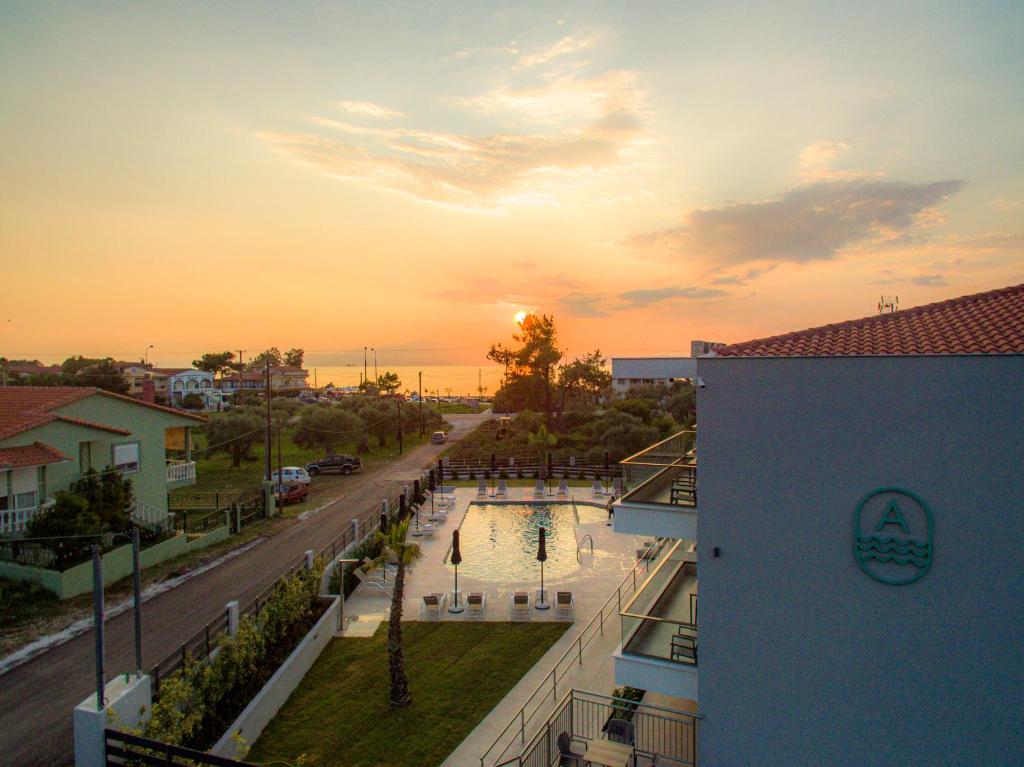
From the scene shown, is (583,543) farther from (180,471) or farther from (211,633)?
(180,471)

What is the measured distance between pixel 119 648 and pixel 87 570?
183 inches

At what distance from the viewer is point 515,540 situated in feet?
84.9

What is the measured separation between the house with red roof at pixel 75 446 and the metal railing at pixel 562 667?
51.6 ft

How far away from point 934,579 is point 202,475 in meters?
39.7

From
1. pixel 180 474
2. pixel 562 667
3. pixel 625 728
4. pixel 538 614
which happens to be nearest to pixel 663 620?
pixel 625 728

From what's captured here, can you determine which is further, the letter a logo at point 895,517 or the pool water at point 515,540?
the pool water at point 515,540

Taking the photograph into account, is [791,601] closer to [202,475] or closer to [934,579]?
[934,579]

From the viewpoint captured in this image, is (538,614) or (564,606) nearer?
(564,606)

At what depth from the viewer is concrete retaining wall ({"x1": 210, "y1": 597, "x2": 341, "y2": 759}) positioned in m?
10.7

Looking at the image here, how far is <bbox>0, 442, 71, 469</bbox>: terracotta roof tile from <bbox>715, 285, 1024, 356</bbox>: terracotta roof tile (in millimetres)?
19352

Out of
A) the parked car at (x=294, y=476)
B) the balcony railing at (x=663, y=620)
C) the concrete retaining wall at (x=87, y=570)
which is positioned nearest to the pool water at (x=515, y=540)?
the balcony railing at (x=663, y=620)

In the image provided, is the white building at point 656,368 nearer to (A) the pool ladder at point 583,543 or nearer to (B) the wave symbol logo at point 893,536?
(B) the wave symbol logo at point 893,536

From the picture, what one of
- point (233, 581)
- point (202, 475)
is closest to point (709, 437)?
point (233, 581)

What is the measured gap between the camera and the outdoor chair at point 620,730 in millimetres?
10516
